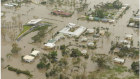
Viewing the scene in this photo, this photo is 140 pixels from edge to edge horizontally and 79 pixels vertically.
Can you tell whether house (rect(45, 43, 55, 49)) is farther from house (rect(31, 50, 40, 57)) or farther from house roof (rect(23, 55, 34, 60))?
house roof (rect(23, 55, 34, 60))

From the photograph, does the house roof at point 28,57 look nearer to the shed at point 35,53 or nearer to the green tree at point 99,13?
the shed at point 35,53

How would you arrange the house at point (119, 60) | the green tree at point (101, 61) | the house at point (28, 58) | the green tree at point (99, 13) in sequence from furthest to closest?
the green tree at point (99, 13) → the house at point (28, 58) → the house at point (119, 60) → the green tree at point (101, 61)

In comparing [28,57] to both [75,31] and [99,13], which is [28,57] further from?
[99,13]

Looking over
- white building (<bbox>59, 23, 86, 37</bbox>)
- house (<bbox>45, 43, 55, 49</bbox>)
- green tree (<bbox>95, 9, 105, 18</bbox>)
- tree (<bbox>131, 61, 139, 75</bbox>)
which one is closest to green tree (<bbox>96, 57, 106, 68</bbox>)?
tree (<bbox>131, 61, 139, 75</bbox>)

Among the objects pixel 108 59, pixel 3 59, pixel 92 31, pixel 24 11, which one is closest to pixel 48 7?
pixel 24 11

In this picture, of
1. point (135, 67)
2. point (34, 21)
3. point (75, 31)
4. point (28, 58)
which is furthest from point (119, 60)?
point (34, 21)

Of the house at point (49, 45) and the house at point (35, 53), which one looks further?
the house at point (49, 45)

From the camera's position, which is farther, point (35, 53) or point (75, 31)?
point (75, 31)

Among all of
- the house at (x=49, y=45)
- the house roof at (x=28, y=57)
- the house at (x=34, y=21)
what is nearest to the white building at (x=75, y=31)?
the house at (x=49, y=45)

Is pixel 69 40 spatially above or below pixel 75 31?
below
